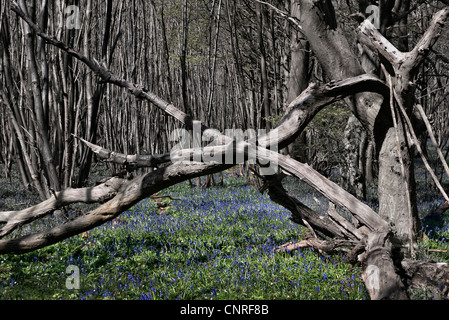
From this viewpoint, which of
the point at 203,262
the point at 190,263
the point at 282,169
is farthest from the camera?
the point at 203,262

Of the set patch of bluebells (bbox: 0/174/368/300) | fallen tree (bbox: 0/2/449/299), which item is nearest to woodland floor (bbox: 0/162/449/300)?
patch of bluebells (bbox: 0/174/368/300)

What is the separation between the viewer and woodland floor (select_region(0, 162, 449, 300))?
4035mm

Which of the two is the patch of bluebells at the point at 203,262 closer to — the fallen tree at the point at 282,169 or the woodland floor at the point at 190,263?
the woodland floor at the point at 190,263

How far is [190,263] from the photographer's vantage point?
501 centimetres

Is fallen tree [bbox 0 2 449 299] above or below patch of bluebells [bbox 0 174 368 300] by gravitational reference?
above

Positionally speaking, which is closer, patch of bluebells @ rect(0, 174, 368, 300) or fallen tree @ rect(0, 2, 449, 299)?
fallen tree @ rect(0, 2, 449, 299)

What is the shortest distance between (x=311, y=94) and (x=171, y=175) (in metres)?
1.74

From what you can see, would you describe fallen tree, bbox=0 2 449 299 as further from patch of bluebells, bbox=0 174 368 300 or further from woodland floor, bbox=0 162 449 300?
patch of bluebells, bbox=0 174 368 300

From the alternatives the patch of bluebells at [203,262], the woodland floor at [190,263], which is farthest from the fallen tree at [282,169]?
the patch of bluebells at [203,262]

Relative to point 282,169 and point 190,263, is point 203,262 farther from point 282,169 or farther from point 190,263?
point 282,169

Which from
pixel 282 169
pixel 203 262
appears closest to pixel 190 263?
pixel 203 262

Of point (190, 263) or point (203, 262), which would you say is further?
point (203, 262)
